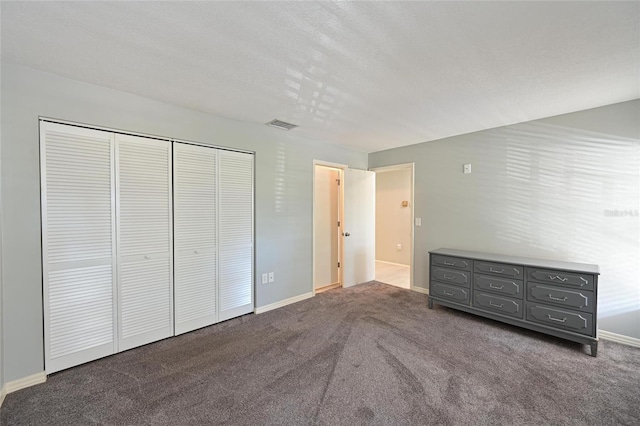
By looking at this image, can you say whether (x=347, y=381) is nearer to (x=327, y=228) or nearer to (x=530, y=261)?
(x=530, y=261)

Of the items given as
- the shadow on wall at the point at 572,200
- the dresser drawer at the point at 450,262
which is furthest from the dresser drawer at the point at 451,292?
the shadow on wall at the point at 572,200

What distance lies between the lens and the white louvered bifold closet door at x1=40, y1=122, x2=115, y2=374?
208 cm

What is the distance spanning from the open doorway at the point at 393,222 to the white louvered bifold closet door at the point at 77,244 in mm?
4593

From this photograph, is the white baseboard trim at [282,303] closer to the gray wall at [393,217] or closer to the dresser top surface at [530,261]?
the dresser top surface at [530,261]

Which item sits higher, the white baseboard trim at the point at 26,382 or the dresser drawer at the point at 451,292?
the dresser drawer at the point at 451,292

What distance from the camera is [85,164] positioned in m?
2.22

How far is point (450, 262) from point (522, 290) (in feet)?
2.53

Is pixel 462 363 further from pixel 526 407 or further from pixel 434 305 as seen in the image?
pixel 434 305

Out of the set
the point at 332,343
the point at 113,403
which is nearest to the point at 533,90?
the point at 332,343

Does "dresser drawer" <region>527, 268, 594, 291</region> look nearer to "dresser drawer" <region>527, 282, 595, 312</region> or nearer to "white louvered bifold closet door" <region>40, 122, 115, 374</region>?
"dresser drawer" <region>527, 282, 595, 312</region>

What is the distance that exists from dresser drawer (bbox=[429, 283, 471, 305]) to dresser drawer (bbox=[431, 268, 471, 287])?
0.07 meters

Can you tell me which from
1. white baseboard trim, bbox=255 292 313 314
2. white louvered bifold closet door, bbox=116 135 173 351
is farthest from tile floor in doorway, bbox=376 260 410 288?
white louvered bifold closet door, bbox=116 135 173 351

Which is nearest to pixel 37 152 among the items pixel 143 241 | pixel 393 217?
pixel 143 241

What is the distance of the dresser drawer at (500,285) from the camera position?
2826mm
